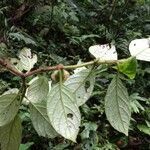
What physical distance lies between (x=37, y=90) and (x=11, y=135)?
70 mm

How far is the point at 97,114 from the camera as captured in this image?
11.3 ft

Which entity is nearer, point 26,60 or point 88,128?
point 26,60

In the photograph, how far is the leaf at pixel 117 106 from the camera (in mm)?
464

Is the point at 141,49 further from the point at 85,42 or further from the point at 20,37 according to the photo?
the point at 85,42

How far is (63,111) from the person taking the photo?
1.44 ft

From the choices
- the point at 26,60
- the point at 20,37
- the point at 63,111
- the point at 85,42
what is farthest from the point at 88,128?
the point at 63,111

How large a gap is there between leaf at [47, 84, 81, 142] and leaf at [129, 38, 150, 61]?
0.29 ft

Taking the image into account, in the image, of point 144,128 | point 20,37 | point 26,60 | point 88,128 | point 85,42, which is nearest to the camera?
point 26,60

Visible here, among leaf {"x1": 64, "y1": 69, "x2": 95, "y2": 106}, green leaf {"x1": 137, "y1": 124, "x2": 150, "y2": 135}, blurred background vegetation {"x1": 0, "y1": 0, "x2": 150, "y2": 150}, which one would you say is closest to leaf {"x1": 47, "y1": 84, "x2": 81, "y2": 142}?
leaf {"x1": 64, "y1": 69, "x2": 95, "y2": 106}

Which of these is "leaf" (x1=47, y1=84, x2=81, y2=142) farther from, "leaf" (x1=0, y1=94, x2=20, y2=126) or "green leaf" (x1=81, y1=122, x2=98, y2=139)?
"green leaf" (x1=81, y1=122, x2=98, y2=139)

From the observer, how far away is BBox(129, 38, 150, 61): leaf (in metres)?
0.45

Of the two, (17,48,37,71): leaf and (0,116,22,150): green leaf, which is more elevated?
(17,48,37,71): leaf

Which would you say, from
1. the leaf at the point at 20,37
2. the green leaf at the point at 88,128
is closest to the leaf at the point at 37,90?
the green leaf at the point at 88,128

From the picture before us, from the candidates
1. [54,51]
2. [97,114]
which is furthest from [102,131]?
[54,51]
